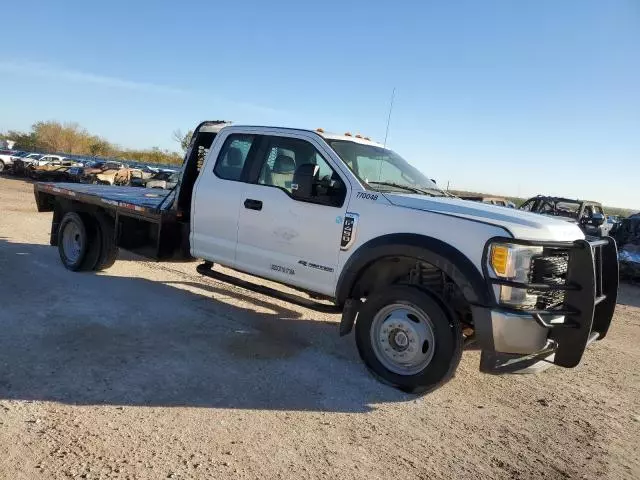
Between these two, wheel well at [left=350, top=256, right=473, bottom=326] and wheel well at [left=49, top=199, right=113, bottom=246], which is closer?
wheel well at [left=350, top=256, right=473, bottom=326]

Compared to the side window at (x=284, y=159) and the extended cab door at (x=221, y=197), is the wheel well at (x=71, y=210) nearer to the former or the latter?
the extended cab door at (x=221, y=197)

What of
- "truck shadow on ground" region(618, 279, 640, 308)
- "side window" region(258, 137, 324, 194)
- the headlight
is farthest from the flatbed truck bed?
"truck shadow on ground" region(618, 279, 640, 308)

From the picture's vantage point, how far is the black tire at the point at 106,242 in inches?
287

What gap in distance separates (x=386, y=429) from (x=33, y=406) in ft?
7.72

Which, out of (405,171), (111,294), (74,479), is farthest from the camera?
(111,294)

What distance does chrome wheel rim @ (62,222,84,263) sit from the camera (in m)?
7.51

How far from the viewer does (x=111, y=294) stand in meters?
6.48

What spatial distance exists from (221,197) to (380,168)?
5.71ft

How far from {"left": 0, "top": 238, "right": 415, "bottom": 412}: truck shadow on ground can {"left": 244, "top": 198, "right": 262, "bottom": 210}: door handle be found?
1298 mm

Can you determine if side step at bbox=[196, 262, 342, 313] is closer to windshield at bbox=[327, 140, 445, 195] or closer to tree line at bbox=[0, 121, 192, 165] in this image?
windshield at bbox=[327, 140, 445, 195]

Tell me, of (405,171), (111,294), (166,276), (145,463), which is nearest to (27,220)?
(166,276)

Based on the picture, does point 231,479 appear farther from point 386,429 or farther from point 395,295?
point 395,295

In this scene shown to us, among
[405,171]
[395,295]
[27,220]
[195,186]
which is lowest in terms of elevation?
[27,220]

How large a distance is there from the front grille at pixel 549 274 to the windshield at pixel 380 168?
4.70 feet
